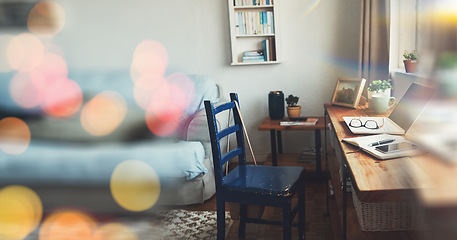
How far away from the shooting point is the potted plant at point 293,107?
9.75 ft

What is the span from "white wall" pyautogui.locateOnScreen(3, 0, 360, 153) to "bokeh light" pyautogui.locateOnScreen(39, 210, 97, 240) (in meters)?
1.36

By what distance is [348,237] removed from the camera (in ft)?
5.23

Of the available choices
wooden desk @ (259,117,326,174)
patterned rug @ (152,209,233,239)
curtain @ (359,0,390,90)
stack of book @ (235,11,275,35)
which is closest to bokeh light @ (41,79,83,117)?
patterned rug @ (152,209,233,239)

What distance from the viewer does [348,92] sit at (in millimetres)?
2299

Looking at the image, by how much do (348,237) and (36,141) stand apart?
1.76 m

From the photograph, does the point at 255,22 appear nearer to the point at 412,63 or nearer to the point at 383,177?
the point at 412,63

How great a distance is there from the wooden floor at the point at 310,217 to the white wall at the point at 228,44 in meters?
0.67

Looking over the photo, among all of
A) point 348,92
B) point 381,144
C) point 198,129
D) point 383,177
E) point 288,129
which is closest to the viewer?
point 383,177

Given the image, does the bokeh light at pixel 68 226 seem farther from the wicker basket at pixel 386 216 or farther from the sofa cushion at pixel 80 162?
the wicker basket at pixel 386 216

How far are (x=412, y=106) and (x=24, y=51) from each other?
1760 mm

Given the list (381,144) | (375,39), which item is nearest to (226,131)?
(381,144)

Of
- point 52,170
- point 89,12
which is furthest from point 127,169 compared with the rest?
point 89,12

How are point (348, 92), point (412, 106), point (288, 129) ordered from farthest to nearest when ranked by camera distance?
point (288, 129) → point (348, 92) → point (412, 106)

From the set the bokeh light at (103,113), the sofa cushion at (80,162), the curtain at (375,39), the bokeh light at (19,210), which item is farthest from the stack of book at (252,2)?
the bokeh light at (19,210)
